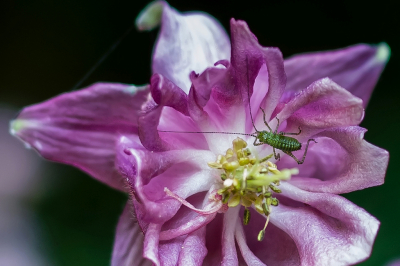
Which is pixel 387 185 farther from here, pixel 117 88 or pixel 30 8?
pixel 30 8

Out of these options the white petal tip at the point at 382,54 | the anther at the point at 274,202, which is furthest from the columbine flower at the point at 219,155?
the white petal tip at the point at 382,54

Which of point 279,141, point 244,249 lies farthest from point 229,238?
point 279,141

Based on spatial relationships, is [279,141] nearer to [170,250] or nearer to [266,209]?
[266,209]

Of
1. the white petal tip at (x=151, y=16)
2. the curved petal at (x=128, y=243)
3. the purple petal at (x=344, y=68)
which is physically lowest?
the curved petal at (x=128, y=243)

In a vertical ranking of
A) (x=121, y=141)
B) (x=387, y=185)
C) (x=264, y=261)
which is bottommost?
(x=387, y=185)

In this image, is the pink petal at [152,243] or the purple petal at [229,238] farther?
the purple petal at [229,238]

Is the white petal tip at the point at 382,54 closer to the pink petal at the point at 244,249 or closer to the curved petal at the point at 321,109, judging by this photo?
the curved petal at the point at 321,109

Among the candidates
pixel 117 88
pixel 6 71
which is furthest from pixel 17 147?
pixel 117 88

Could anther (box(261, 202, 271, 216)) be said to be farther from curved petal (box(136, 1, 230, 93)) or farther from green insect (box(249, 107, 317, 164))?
curved petal (box(136, 1, 230, 93))
